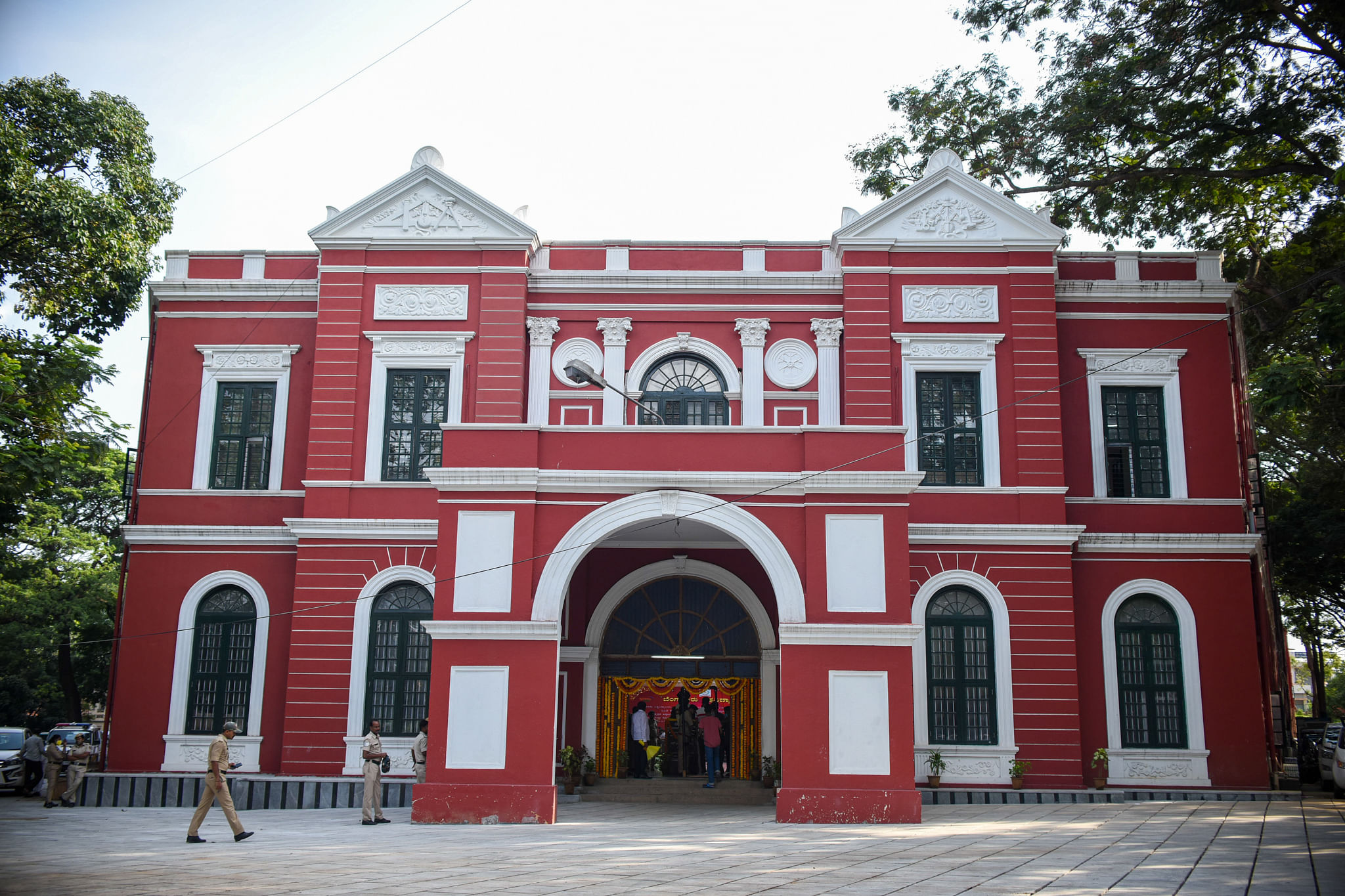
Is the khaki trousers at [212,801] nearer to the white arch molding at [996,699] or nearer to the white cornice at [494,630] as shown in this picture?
the white cornice at [494,630]

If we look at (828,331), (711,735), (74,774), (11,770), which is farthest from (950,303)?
(11,770)

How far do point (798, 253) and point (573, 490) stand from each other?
7.01 metres

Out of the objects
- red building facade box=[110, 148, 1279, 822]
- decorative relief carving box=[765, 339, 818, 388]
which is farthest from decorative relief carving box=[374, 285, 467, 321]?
decorative relief carving box=[765, 339, 818, 388]

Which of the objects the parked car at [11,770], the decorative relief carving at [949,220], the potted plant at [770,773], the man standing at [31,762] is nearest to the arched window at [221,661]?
the man standing at [31,762]

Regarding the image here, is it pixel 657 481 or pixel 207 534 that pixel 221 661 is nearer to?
pixel 207 534

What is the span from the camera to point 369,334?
18719 millimetres

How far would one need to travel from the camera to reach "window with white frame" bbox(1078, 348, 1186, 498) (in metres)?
18.5

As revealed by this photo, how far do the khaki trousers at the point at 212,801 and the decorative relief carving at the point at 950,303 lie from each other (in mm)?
12366

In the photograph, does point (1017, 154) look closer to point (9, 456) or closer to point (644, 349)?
point (644, 349)

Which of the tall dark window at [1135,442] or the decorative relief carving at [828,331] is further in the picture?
the decorative relief carving at [828,331]

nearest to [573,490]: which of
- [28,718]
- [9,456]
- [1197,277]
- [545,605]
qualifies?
[545,605]

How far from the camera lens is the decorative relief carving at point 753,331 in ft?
62.1

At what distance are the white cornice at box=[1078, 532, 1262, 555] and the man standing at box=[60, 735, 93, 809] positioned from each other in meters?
16.0

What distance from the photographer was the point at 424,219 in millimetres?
19031
